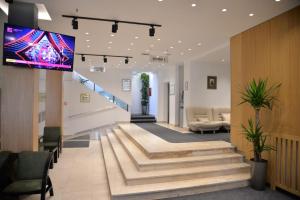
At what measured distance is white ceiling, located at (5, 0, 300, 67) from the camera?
377 cm

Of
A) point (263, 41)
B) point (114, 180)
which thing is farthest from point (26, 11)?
point (263, 41)

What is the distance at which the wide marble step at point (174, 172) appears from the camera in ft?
12.4

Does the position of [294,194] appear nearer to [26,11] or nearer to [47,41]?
[47,41]

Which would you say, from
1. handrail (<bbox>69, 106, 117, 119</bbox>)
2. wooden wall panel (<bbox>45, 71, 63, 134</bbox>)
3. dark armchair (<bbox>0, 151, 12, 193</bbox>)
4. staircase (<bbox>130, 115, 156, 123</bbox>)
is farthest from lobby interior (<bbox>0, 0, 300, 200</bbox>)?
staircase (<bbox>130, 115, 156, 123</bbox>)

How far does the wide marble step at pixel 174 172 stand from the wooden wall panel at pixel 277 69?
591 millimetres

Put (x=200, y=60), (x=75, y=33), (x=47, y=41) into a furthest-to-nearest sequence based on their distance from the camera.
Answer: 1. (x=200, y=60)
2. (x=75, y=33)
3. (x=47, y=41)

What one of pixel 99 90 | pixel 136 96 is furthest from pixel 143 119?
pixel 99 90

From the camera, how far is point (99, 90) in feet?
37.6

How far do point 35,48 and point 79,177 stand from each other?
2811 mm

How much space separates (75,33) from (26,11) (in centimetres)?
186

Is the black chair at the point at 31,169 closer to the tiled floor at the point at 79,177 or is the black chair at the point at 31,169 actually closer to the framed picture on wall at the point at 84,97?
the tiled floor at the point at 79,177

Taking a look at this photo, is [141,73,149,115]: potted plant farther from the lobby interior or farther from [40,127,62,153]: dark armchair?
[40,127,62,153]: dark armchair

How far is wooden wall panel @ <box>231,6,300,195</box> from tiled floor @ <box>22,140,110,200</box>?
11.1 feet

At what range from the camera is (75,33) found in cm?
556
